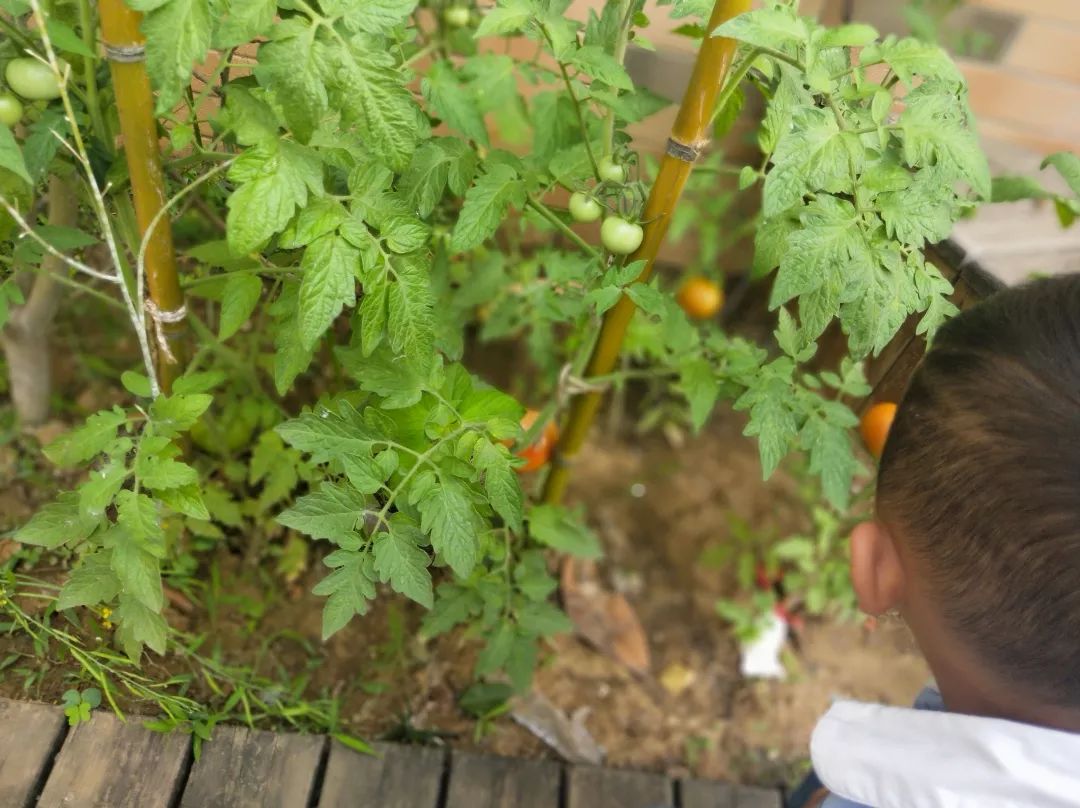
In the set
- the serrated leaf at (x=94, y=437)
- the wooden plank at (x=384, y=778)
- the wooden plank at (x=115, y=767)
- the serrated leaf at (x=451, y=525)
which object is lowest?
the wooden plank at (x=384, y=778)

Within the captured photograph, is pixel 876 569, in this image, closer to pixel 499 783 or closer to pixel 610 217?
pixel 610 217

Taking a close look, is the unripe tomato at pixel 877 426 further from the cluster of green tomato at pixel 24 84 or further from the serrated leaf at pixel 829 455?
the cluster of green tomato at pixel 24 84

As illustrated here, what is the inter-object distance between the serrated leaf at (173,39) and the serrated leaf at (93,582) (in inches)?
23.9

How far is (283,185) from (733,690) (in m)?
1.52

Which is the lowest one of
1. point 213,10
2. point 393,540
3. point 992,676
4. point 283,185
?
point 393,540

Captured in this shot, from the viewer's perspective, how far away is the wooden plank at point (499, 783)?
4.26ft

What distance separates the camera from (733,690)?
6.09 feet

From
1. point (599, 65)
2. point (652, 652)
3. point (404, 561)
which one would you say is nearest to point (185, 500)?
point (404, 561)

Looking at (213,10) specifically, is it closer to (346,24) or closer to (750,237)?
(346,24)

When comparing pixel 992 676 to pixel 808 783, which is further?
pixel 808 783

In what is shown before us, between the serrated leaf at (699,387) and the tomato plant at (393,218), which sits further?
the serrated leaf at (699,387)

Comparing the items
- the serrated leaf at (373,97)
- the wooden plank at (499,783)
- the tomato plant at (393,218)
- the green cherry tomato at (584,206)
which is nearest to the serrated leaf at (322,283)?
the tomato plant at (393,218)

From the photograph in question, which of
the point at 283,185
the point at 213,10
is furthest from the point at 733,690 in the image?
the point at 213,10

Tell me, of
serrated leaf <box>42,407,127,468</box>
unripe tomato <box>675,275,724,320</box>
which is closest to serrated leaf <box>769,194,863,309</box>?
serrated leaf <box>42,407,127,468</box>
